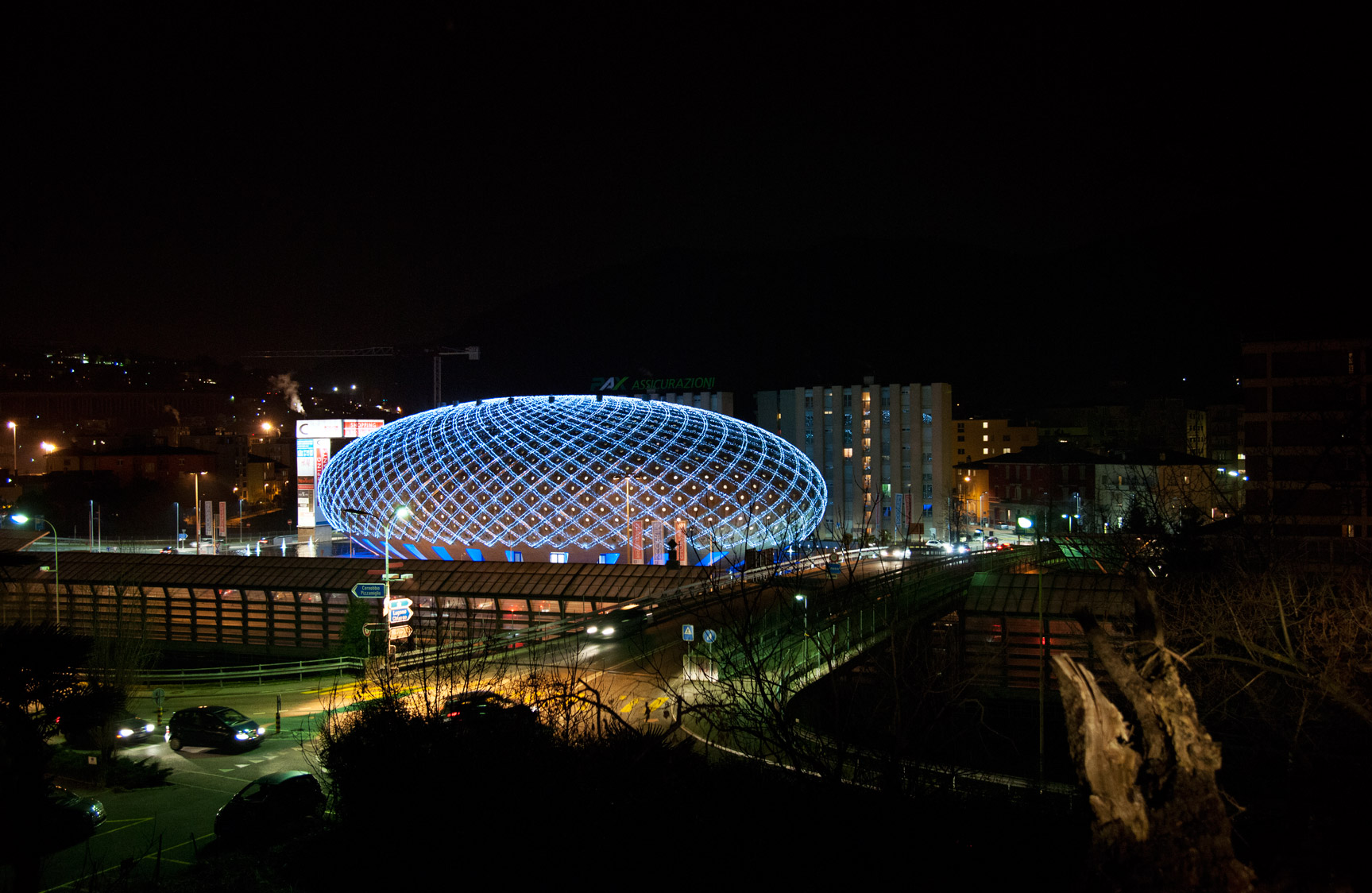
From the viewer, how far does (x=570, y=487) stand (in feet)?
143

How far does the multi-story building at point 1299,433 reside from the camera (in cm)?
3369

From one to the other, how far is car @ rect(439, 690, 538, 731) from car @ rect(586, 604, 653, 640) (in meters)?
10.7

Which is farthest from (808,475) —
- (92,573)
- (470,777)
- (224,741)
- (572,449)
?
(470,777)

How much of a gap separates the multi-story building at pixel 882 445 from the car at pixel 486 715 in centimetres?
5708

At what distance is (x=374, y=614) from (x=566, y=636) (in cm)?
781

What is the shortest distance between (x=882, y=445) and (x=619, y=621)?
5263 cm

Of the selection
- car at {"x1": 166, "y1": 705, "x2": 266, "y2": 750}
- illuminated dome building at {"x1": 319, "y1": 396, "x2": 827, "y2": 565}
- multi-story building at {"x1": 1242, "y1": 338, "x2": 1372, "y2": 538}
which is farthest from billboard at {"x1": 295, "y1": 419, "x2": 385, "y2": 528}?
multi-story building at {"x1": 1242, "y1": 338, "x2": 1372, "y2": 538}

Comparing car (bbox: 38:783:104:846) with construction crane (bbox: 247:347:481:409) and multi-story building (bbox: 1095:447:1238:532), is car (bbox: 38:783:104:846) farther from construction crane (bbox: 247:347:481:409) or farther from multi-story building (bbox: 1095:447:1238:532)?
construction crane (bbox: 247:347:481:409)

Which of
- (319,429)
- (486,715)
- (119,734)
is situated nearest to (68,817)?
(486,715)

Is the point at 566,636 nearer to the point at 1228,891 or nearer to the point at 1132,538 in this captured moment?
the point at 1228,891

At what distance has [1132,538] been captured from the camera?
1115 inches

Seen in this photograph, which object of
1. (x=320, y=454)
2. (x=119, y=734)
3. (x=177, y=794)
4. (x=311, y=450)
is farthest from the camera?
(x=311, y=450)

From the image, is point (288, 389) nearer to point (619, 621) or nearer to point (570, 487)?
point (570, 487)

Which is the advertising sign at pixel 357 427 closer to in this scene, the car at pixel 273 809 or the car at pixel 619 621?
the car at pixel 619 621
